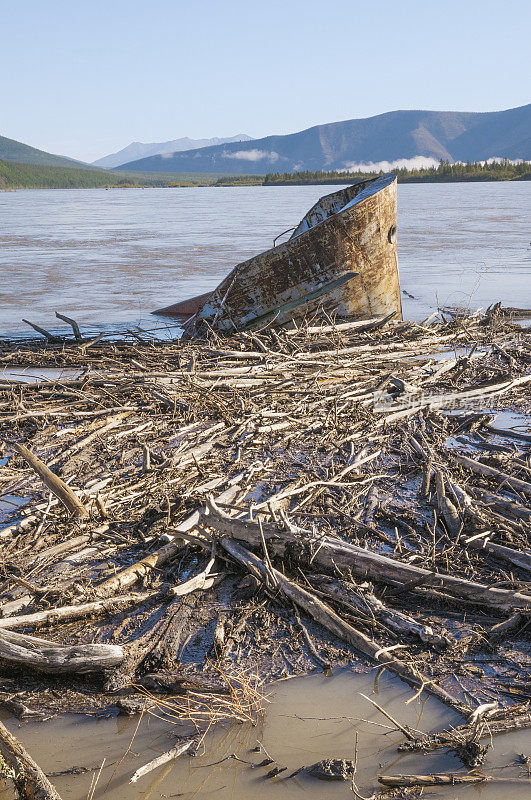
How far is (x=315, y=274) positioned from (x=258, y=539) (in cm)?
686

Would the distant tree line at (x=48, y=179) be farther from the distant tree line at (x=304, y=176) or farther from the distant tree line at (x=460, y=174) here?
the distant tree line at (x=460, y=174)

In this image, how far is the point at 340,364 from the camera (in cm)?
804

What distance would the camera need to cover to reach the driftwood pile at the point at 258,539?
10.4 feet

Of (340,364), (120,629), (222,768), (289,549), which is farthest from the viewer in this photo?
(340,364)

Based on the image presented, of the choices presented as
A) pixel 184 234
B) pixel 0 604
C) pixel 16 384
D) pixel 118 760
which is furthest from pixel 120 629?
pixel 184 234

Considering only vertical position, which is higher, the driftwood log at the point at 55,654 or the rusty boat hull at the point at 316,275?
the rusty boat hull at the point at 316,275

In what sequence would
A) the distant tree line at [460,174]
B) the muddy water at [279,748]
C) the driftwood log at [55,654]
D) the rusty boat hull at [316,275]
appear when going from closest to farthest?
the muddy water at [279,748] < the driftwood log at [55,654] < the rusty boat hull at [316,275] < the distant tree line at [460,174]

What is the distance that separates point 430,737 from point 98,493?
8.76ft

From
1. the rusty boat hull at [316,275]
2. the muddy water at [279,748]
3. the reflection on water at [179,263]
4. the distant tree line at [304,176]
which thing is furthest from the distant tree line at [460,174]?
the muddy water at [279,748]

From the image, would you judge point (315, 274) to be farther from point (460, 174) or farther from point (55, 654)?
point (460, 174)

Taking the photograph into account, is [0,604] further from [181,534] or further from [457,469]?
[457,469]

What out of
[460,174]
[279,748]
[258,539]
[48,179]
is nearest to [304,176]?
[460,174]

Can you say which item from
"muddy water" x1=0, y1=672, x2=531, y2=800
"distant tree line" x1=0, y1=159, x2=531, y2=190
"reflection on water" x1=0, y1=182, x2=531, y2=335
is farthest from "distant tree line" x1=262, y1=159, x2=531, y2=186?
"muddy water" x1=0, y1=672, x2=531, y2=800

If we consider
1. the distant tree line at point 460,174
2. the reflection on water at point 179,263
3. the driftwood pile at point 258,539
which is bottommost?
the driftwood pile at point 258,539
